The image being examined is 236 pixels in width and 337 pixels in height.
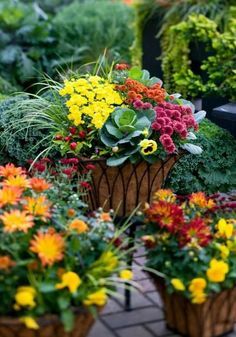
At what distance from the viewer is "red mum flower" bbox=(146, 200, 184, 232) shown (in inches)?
135

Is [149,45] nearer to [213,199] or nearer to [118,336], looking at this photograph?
[213,199]

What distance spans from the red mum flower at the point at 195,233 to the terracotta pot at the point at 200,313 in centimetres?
23

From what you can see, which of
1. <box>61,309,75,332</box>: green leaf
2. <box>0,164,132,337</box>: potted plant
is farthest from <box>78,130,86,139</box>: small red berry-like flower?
<box>61,309,75,332</box>: green leaf

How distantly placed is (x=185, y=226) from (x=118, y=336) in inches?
23.7

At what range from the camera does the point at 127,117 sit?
13.8 feet

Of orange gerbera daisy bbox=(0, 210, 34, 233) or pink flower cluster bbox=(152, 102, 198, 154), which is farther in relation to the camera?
pink flower cluster bbox=(152, 102, 198, 154)

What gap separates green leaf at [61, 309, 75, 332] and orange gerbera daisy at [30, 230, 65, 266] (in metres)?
0.21

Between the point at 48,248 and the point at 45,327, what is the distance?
32cm

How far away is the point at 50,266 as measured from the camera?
121 inches

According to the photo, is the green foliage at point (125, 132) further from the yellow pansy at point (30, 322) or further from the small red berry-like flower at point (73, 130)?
the yellow pansy at point (30, 322)

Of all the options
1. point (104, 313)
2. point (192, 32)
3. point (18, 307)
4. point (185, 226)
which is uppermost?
point (192, 32)

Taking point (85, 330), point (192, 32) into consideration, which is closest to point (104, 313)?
point (85, 330)

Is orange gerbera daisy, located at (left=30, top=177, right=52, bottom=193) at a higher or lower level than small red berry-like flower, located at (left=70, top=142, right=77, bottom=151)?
higher

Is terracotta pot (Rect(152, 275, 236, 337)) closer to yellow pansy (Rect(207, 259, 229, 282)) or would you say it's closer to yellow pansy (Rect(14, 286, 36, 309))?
yellow pansy (Rect(207, 259, 229, 282))
